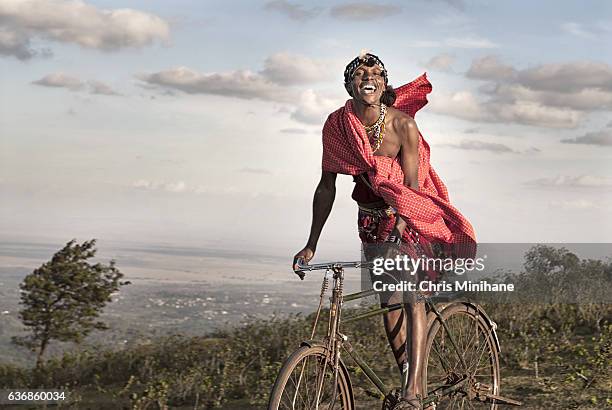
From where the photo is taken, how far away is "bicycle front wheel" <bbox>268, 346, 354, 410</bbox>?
401cm

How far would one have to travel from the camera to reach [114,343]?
30.1ft

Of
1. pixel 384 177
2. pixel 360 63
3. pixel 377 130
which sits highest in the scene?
pixel 360 63

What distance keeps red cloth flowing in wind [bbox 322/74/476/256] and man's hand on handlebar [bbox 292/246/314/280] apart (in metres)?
0.52

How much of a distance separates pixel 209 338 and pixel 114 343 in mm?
1079

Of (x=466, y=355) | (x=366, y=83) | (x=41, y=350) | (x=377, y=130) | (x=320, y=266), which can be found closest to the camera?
(x=320, y=266)

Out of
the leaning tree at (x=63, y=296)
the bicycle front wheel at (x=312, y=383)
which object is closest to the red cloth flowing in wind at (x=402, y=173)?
the bicycle front wheel at (x=312, y=383)

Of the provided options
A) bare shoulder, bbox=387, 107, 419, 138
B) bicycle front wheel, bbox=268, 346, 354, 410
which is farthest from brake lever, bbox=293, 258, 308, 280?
bare shoulder, bbox=387, 107, 419, 138

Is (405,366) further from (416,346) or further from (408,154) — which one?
(408,154)

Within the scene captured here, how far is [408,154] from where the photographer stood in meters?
4.73

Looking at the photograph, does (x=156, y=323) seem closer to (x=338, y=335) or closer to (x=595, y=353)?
(x=595, y=353)

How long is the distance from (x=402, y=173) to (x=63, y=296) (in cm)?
655

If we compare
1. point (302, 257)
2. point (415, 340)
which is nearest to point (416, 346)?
point (415, 340)

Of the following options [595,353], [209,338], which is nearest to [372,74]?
[595,353]

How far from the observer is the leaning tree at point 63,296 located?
9953mm
